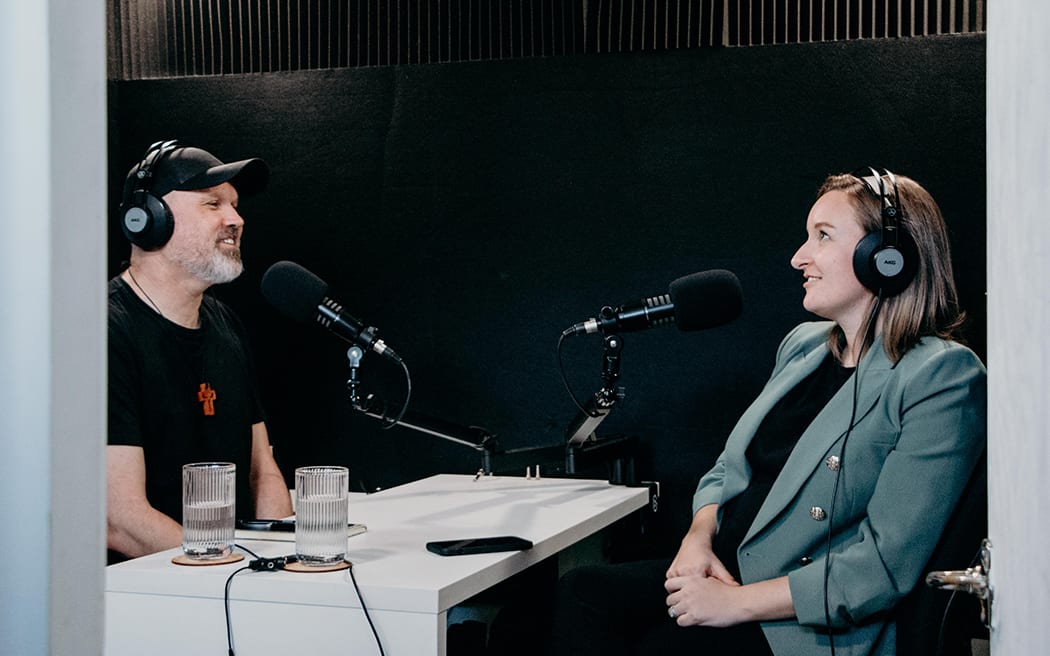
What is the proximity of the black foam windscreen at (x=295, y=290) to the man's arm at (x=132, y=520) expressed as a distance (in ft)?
1.63

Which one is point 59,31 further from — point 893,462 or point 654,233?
point 654,233

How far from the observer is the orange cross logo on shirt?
2.68 meters

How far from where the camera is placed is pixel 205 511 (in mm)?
1875

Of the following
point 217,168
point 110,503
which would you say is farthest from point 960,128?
point 110,503

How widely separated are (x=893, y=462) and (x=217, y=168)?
1898 millimetres

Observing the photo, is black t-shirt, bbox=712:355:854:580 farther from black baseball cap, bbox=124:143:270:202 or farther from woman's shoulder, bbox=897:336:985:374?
black baseball cap, bbox=124:143:270:202

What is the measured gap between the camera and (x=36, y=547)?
1.56ft

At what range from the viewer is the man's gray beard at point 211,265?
2.74 metres

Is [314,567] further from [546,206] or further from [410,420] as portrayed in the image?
[546,206]

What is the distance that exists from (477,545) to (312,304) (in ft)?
2.34

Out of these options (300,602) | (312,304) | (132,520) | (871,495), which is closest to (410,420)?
(312,304)

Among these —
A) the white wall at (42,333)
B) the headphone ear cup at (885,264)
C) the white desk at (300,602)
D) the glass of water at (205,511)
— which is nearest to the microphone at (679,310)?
the headphone ear cup at (885,264)

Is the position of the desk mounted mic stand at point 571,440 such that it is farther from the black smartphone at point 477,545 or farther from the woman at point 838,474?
the black smartphone at point 477,545

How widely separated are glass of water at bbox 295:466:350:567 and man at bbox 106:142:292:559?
67cm
